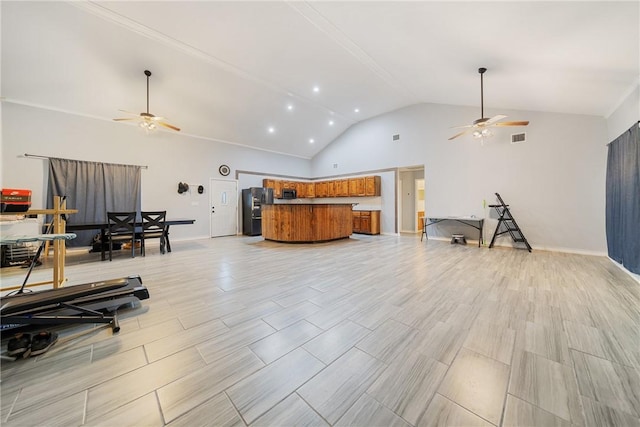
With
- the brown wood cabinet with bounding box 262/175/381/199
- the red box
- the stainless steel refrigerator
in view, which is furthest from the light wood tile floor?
the brown wood cabinet with bounding box 262/175/381/199

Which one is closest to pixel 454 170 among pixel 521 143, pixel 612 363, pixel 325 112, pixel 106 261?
pixel 521 143

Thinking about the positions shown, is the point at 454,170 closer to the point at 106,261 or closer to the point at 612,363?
the point at 612,363

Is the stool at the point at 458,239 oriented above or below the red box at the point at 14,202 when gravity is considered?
below

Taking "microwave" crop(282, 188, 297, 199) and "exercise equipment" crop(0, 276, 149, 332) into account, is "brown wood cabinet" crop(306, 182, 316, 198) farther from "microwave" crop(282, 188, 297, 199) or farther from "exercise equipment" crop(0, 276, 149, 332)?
"exercise equipment" crop(0, 276, 149, 332)

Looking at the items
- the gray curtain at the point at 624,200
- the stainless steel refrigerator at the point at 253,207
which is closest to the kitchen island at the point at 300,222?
the stainless steel refrigerator at the point at 253,207

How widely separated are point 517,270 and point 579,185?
9.67 ft

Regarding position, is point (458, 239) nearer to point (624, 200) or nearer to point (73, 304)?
point (624, 200)

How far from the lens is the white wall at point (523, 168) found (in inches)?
182

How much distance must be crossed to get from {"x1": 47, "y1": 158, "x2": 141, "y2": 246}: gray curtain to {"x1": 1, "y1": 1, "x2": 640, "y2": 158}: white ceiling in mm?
1255

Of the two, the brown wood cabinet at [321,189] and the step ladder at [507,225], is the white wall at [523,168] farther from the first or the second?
the brown wood cabinet at [321,189]

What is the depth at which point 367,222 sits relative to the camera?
805cm

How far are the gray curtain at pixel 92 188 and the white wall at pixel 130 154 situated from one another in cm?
17

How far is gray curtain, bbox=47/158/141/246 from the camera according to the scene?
520 cm

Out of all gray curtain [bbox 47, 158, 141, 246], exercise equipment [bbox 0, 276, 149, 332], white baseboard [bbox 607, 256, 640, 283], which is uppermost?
gray curtain [bbox 47, 158, 141, 246]
